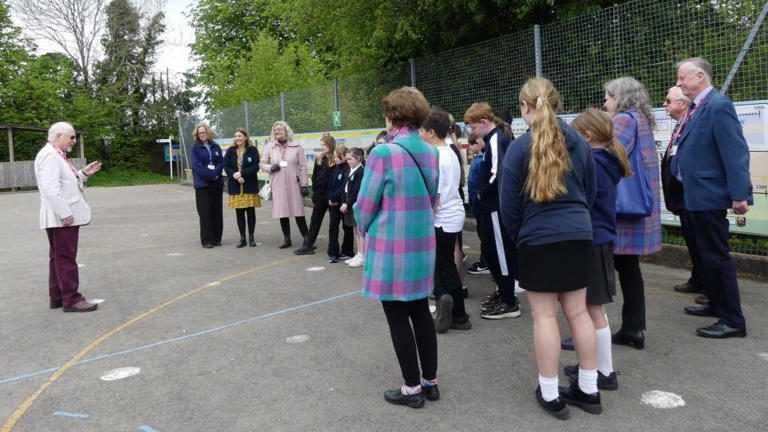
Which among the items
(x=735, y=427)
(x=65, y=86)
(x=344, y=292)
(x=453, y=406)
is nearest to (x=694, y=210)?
(x=735, y=427)

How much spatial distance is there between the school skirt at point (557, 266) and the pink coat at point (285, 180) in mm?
6288

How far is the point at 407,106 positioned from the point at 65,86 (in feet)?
123

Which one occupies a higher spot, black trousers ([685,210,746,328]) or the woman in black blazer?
the woman in black blazer

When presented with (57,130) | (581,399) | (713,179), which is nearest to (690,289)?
(713,179)

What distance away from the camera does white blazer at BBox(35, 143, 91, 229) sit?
5.56 m

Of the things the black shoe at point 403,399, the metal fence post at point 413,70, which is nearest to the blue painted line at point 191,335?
the black shoe at point 403,399

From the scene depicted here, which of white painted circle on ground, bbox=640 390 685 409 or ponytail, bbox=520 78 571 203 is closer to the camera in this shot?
ponytail, bbox=520 78 571 203

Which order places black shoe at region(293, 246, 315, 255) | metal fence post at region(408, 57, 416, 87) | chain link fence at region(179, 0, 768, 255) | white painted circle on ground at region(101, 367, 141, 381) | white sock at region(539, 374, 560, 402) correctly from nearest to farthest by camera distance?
white sock at region(539, 374, 560, 402)
white painted circle on ground at region(101, 367, 141, 381)
chain link fence at region(179, 0, 768, 255)
black shoe at region(293, 246, 315, 255)
metal fence post at region(408, 57, 416, 87)

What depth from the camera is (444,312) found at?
4.76 metres

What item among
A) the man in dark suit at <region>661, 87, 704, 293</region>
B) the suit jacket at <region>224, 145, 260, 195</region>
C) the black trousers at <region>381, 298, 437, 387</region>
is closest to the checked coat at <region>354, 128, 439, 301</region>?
the black trousers at <region>381, 298, 437, 387</region>

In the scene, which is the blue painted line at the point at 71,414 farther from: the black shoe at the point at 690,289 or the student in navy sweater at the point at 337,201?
the black shoe at the point at 690,289

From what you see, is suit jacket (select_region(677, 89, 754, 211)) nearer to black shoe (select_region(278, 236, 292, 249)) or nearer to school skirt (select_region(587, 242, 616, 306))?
school skirt (select_region(587, 242, 616, 306))

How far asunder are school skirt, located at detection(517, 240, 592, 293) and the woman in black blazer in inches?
268

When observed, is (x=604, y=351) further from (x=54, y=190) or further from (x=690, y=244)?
(x=54, y=190)
